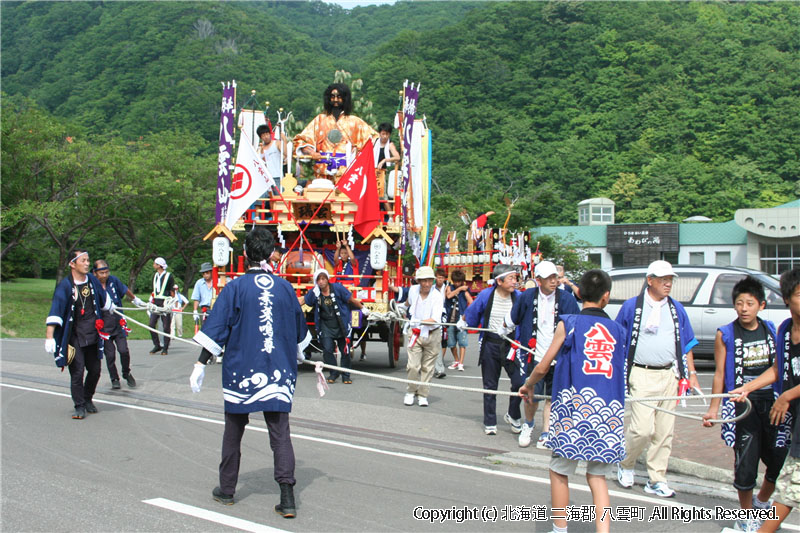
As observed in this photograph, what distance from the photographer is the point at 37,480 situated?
5961 millimetres

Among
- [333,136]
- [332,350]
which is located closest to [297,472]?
[332,350]

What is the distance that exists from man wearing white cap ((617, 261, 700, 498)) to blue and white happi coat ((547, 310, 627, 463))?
1716mm

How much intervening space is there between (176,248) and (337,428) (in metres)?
32.1

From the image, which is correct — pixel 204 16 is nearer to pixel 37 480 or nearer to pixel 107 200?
pixel 107 200

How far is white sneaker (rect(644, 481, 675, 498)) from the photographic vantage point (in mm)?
5996

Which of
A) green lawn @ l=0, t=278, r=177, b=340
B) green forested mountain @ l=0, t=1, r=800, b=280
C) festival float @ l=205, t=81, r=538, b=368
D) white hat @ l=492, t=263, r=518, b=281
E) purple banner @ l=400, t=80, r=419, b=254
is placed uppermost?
green forested mountain @ l=0, t=1, r=800, b=280

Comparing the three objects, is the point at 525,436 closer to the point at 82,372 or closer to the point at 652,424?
the point at 652,424

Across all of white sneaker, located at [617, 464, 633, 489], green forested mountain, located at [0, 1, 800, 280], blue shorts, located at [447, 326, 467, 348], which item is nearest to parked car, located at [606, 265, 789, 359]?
blue shorts, located at [447, 326, 467, 348]

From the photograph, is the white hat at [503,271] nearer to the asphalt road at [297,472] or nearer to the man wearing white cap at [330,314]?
the asphalt road at [297,472]

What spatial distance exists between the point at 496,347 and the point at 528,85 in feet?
248

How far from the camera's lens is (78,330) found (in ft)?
29.4

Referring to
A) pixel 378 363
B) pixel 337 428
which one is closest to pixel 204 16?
pixel 378 363

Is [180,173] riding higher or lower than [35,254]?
higher

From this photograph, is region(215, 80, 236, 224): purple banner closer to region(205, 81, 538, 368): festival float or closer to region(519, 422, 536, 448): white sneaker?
region(205, 81, 538, 368): festival float
